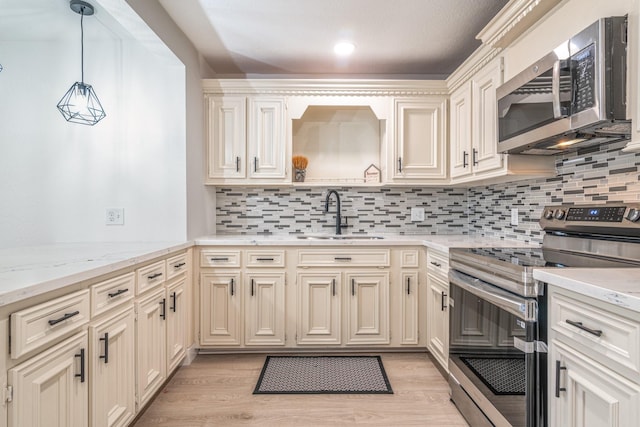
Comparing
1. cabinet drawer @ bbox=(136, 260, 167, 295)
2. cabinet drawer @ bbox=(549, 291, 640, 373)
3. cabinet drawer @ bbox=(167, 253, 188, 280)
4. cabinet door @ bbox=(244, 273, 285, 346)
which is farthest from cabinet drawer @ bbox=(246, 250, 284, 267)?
cabinet drawer @ bbox=(549, 291, 640, 373)

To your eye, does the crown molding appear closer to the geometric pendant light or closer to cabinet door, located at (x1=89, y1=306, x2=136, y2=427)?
the geometric pendant light

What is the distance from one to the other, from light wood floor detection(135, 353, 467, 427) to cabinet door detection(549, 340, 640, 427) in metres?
0.81

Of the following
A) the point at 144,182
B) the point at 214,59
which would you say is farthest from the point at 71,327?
the point at 214,59

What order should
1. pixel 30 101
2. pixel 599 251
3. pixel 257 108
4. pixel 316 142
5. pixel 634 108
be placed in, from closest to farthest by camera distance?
Answer: pixel 634 108, pixel 599 251, pixel 30 101, pixel 257 108, pixel 316 142

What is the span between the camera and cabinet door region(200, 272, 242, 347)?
2.55 metres

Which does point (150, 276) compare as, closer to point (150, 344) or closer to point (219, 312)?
point (150, 344)

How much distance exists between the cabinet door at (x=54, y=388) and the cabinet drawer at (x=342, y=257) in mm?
1497

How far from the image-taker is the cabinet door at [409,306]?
259 centimetres

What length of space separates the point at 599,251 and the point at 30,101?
343 cm

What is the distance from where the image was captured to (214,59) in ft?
9.41

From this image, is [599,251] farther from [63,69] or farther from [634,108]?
[63,69]

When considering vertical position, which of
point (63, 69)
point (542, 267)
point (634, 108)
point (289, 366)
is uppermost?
point (63, 69)

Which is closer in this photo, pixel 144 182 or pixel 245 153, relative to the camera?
pixel 144 182

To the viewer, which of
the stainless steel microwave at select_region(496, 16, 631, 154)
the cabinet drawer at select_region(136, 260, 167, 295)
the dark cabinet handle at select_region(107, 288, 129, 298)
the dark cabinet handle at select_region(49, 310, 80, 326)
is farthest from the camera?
the cabinet drawer at select_region(136, 260, 167, 295)
